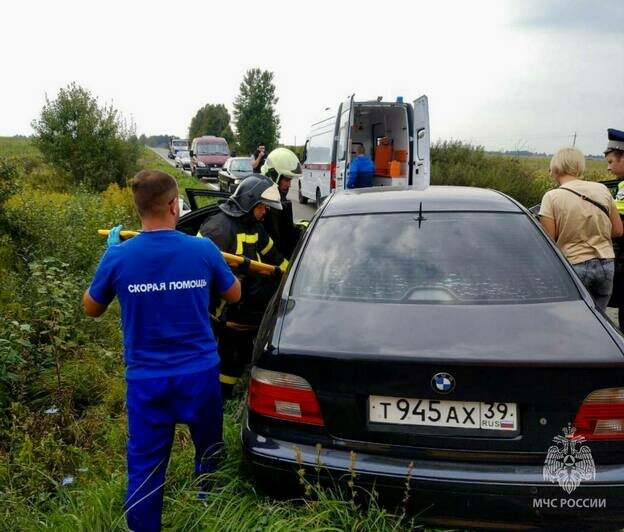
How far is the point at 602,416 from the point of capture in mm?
1898

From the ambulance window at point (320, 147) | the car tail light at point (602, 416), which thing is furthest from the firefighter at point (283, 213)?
the ambulance window at point (320, 147)

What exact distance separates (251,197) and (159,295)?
4.56 feet

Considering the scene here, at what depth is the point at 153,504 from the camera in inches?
87.8

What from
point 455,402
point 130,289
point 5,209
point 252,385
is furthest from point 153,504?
point 5,209

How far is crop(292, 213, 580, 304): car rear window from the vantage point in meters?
2.47

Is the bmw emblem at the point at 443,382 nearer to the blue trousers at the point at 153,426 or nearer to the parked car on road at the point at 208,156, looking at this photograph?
the blue trousers at the point at 153,426

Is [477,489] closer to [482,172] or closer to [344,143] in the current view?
[344,143]

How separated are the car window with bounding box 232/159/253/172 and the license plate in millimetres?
19780

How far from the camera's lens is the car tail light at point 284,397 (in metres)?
2.06

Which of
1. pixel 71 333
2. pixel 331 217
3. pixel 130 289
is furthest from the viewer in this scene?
pixel 71 333

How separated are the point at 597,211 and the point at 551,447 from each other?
7.78ft

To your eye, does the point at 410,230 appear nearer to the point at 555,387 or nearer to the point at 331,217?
the point at 331,217

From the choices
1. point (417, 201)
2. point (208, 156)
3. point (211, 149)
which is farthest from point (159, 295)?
point (211, 149)

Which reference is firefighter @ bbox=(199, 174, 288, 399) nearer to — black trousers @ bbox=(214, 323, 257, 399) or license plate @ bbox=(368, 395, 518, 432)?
black trousers @ bbox=(214, 323, 257, 399)
